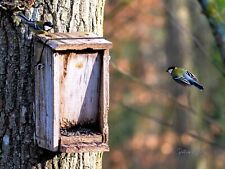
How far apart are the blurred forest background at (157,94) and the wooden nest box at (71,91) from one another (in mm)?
7028

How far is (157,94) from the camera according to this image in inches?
617

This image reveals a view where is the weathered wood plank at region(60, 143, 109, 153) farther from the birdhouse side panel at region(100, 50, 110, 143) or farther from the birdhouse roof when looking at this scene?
the birdhouse roof

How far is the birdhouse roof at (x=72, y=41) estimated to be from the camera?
3401mm

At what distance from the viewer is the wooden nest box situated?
3457 mm

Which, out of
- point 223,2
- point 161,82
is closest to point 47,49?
point 223,2

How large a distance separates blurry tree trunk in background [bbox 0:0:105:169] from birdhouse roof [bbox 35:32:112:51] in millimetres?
123

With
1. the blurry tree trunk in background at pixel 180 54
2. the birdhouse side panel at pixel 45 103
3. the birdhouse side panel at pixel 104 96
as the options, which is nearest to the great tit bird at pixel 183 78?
the birdhouse side panel at pixel 104 96

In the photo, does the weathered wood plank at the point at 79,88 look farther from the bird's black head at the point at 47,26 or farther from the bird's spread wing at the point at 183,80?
the bird's spread wing at the point at 183,80

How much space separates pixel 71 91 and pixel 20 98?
277 mm

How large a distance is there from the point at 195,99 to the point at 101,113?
25.7 feet

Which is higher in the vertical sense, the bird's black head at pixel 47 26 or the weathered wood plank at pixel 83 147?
the bird's black head at pixel 47 26

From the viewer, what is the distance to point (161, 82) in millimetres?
21781

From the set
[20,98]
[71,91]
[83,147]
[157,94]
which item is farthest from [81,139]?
[157,94]

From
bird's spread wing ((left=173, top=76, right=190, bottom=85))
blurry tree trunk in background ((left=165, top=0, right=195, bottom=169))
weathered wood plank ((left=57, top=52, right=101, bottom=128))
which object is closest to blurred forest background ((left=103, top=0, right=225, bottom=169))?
blurry tree trunk in background ((left=165, top=0, right=195, bottom=169))
